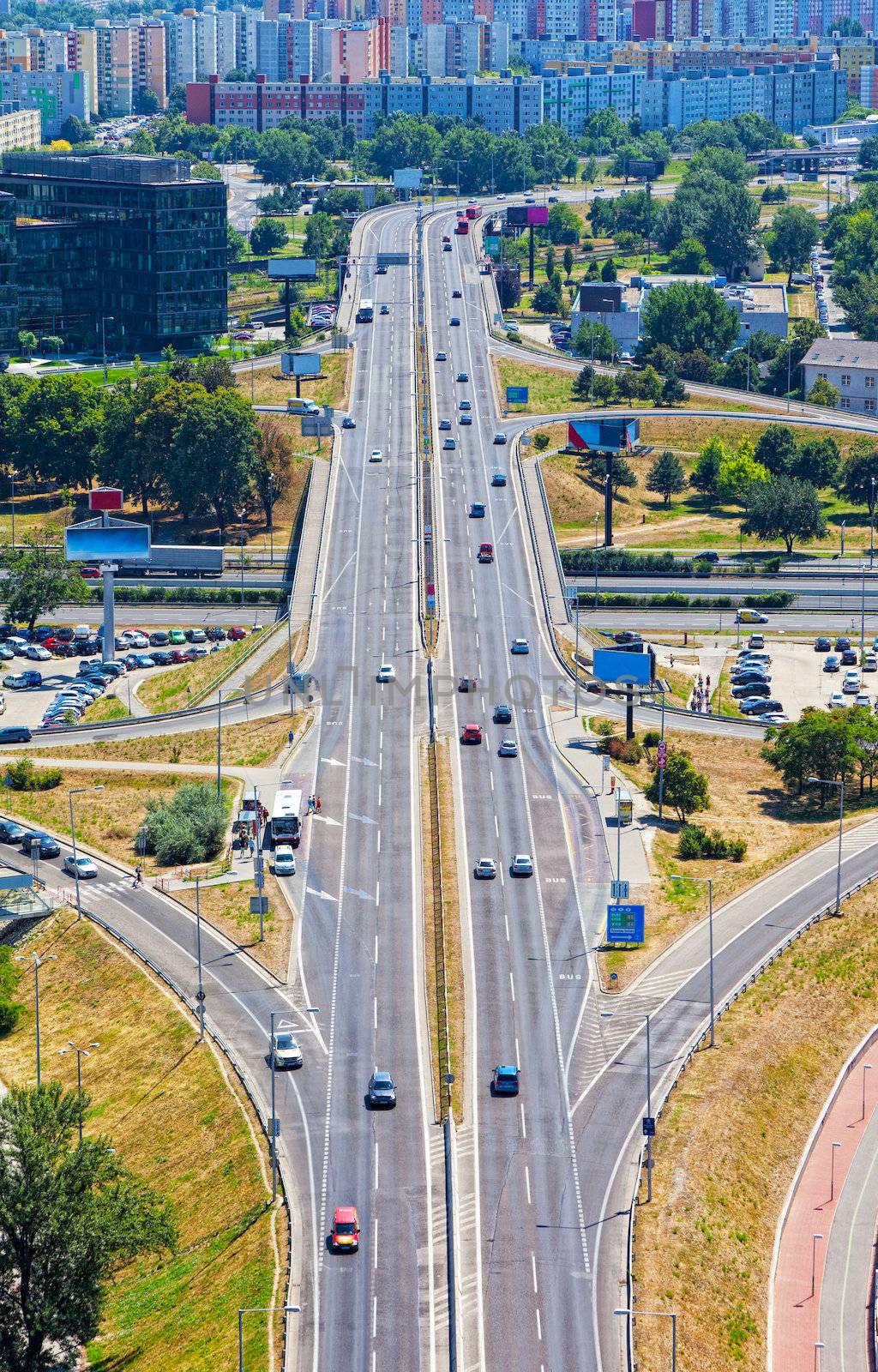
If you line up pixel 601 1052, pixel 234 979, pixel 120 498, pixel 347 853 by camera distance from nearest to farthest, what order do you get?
pixel 601 1052 < pixel 234 979 < pixel 347 853 < pixel 120 498

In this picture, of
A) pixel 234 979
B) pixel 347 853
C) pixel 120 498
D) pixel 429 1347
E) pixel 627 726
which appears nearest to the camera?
pixel 429 1347

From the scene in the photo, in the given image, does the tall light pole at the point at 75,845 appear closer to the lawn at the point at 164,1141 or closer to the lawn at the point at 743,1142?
the lawn at the point at 164,1141

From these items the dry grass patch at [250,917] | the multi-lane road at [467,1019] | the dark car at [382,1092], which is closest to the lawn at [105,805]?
the multi-lane road at [467,1019]

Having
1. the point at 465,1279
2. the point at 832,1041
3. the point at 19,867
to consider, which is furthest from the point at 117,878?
the point at 465,1279

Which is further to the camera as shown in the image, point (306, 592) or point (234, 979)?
point (306, 592)

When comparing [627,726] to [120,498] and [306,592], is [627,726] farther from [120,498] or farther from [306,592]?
[120,498]

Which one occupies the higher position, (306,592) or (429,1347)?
(306,592)
